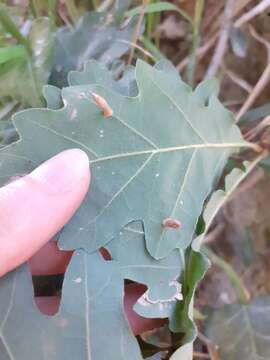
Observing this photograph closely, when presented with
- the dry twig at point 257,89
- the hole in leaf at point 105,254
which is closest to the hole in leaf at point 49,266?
the hole in leaf at point 105,254

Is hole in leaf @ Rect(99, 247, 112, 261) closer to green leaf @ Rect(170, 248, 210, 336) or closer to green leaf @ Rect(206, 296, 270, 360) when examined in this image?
green leaf @ Rect(170, 248, 210, 336)

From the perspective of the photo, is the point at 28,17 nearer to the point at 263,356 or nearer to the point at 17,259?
the point at 17,259

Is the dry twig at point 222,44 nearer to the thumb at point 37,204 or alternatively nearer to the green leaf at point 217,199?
the green leaf at point 217,199

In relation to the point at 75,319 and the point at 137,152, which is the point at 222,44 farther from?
the point at 75,319

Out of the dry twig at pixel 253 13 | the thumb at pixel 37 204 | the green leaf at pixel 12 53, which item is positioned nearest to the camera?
the thumb at pixel 37 204

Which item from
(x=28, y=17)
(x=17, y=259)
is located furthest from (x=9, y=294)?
(x=28, y=17)

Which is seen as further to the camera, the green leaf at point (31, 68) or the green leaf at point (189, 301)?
the green leaf at point (31, 68)
